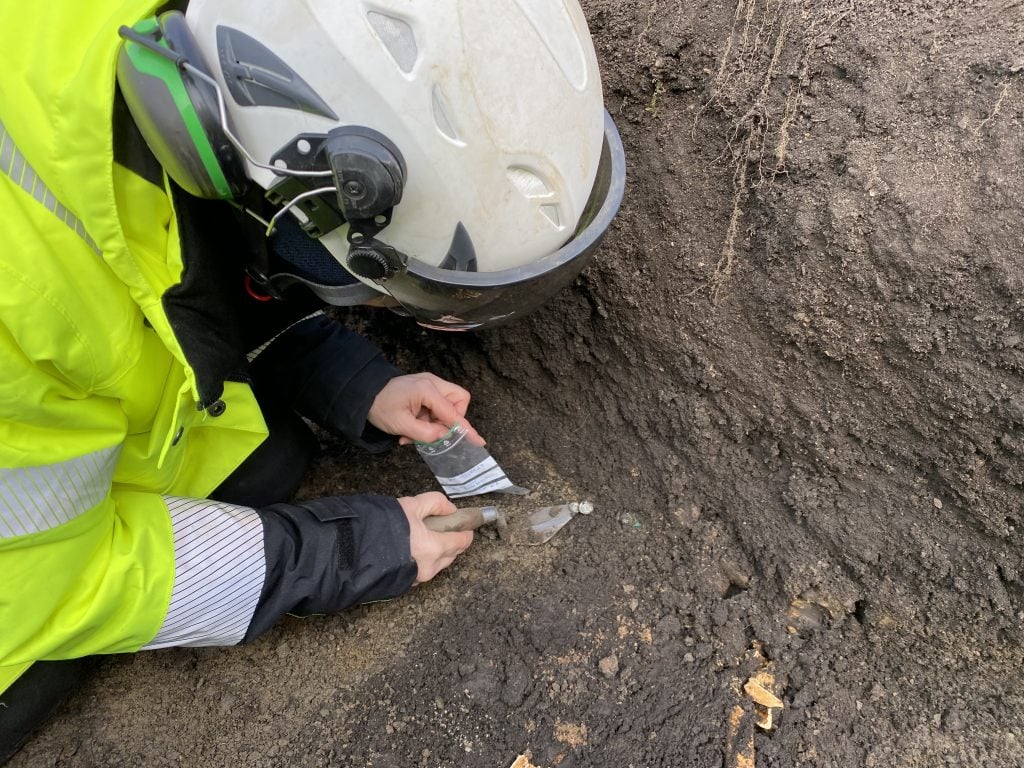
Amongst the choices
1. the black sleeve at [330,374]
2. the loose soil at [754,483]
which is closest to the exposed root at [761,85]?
the loose soil at [754,483]

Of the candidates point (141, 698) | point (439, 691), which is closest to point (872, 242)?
point (439, 691)

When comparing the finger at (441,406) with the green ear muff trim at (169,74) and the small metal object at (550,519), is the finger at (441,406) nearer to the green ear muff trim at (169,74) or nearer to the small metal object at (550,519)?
the small metal object at (550,519)

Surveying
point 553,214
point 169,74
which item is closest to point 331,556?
point 553,214

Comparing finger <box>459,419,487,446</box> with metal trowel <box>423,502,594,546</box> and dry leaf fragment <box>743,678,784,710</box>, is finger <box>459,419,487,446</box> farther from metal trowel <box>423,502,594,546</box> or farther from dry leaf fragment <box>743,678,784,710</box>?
dry leaf fragment <box>743,678,784,710</box>

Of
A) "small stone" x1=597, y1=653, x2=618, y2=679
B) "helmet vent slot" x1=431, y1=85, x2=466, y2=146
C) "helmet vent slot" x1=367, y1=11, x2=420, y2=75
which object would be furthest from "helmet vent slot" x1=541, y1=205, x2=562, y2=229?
"small stone" x1=597, y1=653, x2=618, y2=679

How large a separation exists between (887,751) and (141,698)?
1.87 meters

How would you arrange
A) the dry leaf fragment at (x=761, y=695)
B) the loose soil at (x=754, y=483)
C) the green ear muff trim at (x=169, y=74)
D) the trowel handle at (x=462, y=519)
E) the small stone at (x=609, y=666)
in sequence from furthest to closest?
1. the trowel handle at (x=462, y=519)
2. the small stone at (x=609, y=666)
3. the dry leaf fragment at (x=761, y=695)
4. the loose soil at (x=754, y=483)
5. the green ear muff trim at (x=169, y=74)

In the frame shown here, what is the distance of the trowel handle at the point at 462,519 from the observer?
6.41 feet

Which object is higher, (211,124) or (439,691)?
(211,124)

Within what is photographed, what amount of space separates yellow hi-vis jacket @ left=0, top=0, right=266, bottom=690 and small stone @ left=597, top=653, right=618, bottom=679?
0.88m

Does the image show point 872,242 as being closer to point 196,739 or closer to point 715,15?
point 715,15

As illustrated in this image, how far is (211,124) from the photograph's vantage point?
117cm

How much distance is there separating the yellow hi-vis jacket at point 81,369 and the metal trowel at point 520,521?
1.75 feet

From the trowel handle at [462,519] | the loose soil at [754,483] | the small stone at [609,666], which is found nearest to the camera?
the loose soil at [754,483]
